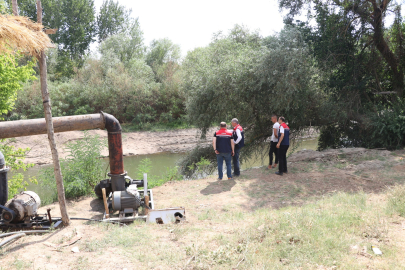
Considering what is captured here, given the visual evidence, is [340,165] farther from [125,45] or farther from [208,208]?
[125,45]

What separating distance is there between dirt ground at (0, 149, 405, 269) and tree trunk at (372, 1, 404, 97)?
4.11 meters

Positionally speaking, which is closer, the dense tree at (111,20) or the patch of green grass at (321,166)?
the patch of green grass at (321,166)

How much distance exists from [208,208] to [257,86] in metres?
7.47

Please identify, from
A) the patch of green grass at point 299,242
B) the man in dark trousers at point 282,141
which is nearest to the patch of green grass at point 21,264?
the patch of green grass at point 299,242

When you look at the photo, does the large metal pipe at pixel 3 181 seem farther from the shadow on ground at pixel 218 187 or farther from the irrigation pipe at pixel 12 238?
the shadow on ground at pixel 218 187

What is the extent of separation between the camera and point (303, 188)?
8.67 metres

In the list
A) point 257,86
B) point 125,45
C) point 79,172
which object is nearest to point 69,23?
point 125,45

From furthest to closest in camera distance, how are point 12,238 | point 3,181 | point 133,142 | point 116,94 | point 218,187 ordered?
1. point 116,94
2. point 133,142
3. point 218,187
4. point 3,181
5. point 12,238

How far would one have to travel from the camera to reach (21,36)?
532 cm

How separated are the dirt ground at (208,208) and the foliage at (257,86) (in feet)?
8.44

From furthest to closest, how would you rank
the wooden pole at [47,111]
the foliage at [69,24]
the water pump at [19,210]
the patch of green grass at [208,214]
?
the foliage at [69,24]
the patch of green grass at [208,214]
the water pump at [19,210]
the wooden pole at [47,111]

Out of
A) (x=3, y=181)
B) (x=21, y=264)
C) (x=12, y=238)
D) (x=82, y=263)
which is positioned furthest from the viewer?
(x=3, y=181)

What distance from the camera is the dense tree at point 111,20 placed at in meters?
47.0

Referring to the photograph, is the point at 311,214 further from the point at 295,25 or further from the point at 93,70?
the point at 93,70
